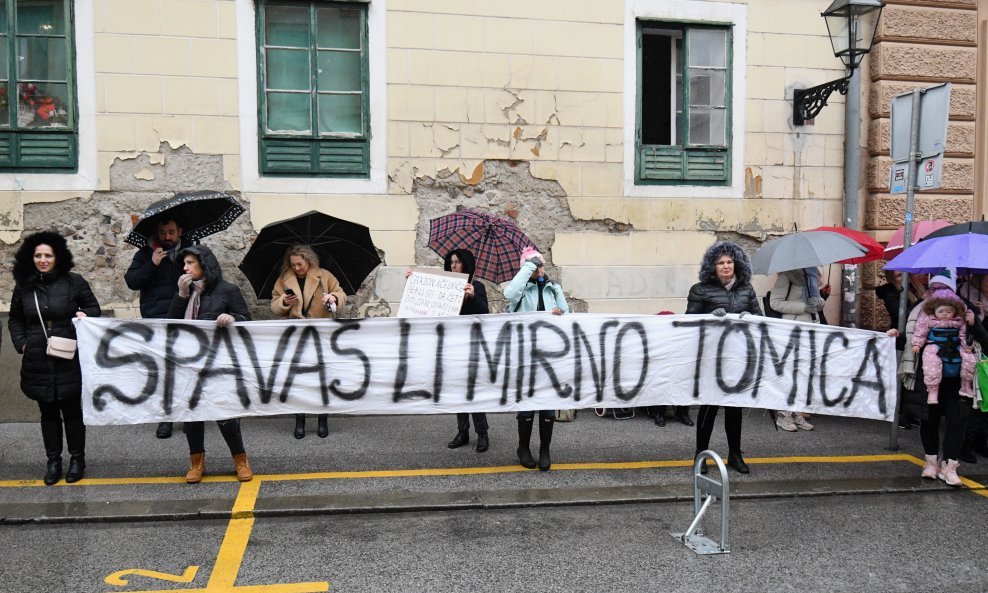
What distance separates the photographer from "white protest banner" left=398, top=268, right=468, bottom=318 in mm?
6699

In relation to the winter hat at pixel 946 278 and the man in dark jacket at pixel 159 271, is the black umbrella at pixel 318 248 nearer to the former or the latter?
the man in dark jacket at pixel 159 271

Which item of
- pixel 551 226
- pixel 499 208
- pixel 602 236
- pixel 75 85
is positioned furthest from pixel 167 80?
pixel 602 236

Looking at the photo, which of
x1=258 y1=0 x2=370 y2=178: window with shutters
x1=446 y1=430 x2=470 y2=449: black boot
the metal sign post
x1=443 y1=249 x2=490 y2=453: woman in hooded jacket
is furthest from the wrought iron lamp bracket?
x1=446 y1=430 x2=470 y2=449: black boot

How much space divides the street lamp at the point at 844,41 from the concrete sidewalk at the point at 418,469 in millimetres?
3762

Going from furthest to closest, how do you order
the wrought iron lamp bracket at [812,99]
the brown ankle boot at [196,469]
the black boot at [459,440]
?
the wrought iron lamp bracket at [812,99] < the black boot at [459,440] < the brown ankle boot at [196,469]

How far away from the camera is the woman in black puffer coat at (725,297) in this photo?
6.52 m

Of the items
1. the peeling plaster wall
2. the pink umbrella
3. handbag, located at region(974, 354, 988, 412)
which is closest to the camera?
handbag, located at region(974, 354, 988, 412)

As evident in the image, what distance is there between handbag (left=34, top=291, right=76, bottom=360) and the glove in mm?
844

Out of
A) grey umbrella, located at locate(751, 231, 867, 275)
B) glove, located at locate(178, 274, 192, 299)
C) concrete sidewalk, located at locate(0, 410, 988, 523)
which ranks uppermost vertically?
grey umbrella, located at locate(751, 231, 867, 275)

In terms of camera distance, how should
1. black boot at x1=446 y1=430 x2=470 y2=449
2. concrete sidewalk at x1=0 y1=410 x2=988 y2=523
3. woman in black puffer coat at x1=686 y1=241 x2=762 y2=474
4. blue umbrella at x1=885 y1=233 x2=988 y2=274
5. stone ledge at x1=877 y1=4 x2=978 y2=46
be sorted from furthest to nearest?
1. stone ledge at x1=877 y1=4 x2=978 y2=46
2. black boot at x1=446 y1=430 x2=470 y2=449
3. woman in black puffer coat at x1=686 y1=241 x2=762 y2=474
4. blue umbrella at x1=885 y1=233 x2=988 y2=274
5. concrete sidewalk at x1=0 y1=410 x2=988 y2=523

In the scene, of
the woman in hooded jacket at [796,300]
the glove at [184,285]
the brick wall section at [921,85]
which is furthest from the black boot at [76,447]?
the brick wall section at [921,85]

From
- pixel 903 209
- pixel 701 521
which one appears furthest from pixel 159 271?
pixel 903 209

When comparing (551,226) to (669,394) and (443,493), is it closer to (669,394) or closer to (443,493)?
(669,394)

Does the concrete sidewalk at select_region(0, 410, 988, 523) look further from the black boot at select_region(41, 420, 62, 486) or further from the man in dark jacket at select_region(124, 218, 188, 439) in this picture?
the man in dark jacket at select_region(124, 218, 188, 439)
